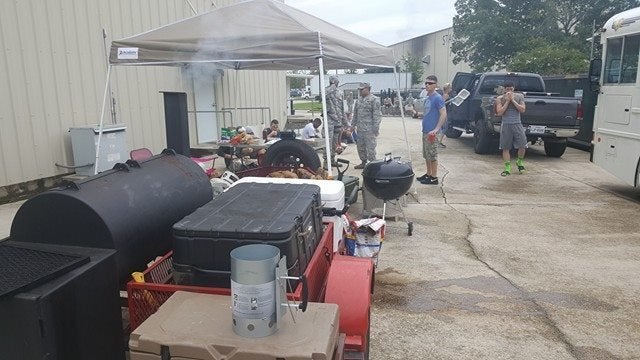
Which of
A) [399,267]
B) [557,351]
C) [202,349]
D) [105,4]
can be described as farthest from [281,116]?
[202,349]

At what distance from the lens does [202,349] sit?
5.96 feet

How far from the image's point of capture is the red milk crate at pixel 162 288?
91.5 inches

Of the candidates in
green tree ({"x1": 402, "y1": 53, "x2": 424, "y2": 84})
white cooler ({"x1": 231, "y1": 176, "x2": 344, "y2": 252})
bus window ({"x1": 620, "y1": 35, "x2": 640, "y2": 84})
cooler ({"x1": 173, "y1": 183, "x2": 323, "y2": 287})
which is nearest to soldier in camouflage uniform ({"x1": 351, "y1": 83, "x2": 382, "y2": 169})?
bus window ({"x1": 620, "y1": 35, "x2": 640, "y2": 84})

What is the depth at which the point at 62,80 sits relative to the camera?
8047 mm

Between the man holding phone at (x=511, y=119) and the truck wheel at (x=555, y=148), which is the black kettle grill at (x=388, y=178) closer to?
the man holding phone at (x=511, y=119)

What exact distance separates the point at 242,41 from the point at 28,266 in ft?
13.8

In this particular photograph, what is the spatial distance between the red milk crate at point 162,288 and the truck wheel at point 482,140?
1119cm

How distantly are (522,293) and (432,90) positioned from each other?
5109mm

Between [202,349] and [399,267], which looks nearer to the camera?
[202,349]

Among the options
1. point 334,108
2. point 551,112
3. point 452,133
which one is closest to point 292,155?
point 334,108

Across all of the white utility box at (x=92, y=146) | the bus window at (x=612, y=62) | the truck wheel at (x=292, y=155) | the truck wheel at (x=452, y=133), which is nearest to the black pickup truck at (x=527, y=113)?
the truck wheel at (x=452, y=133)

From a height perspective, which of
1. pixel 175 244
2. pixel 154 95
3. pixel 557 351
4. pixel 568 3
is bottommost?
pixel 557 351

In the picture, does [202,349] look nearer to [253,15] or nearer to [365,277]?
[365,277]

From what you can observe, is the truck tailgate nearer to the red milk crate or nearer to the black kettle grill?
the black kettle grill
